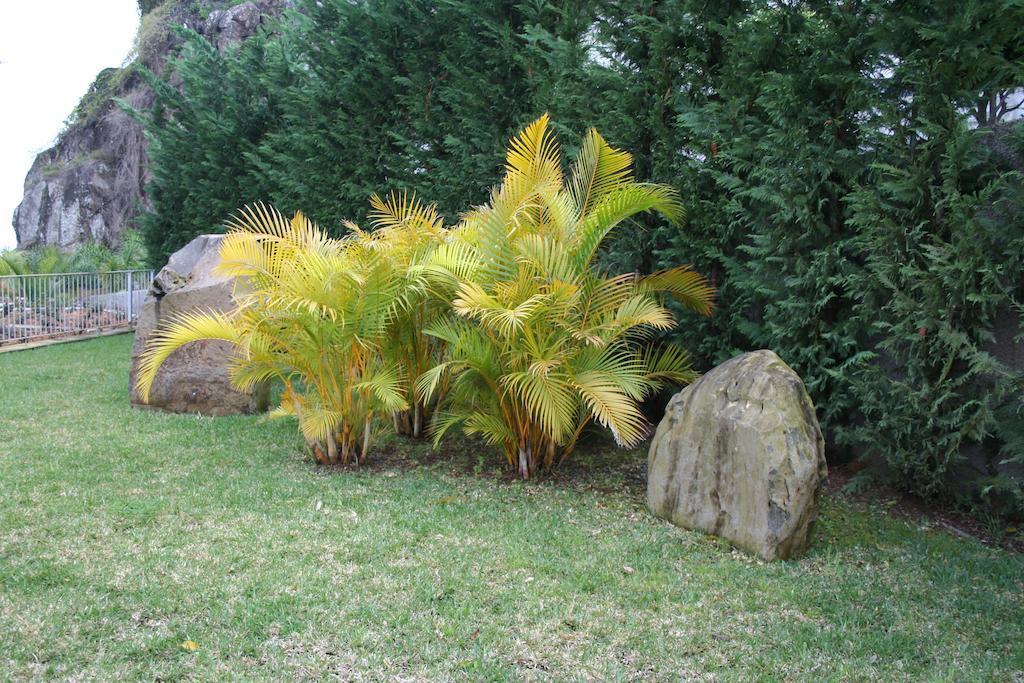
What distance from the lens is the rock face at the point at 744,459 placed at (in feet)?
14.7

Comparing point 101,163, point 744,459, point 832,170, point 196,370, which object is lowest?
point 744,459

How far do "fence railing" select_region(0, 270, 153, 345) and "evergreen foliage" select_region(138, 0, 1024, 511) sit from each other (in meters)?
8.58

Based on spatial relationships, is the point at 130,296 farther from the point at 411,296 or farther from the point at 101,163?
the point at 101,163

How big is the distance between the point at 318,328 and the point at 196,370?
9.49 ft

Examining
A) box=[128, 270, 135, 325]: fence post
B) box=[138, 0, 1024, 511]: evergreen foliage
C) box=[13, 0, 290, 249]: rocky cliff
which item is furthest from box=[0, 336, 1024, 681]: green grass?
box=[13, 0, 290, 249]: rocky cliff

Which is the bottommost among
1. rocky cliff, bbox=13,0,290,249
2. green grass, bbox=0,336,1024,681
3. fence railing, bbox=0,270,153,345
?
green grass, bbox=0,336,1024,681

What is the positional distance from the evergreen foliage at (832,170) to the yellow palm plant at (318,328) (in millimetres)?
2174

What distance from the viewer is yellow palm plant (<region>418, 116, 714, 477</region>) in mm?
5445

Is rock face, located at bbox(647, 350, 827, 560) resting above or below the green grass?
above

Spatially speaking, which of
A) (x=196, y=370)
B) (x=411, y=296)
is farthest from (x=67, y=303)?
(x=411, y=296)

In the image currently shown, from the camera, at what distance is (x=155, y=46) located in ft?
78.9

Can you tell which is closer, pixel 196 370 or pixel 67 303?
pixel 196 370

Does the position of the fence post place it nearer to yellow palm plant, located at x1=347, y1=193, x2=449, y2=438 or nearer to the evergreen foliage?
the evergreen foliage

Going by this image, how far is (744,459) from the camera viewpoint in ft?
15.2
